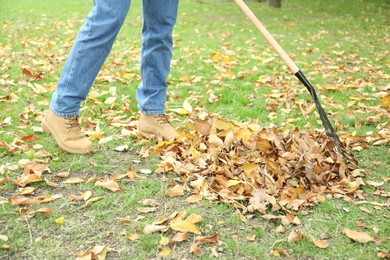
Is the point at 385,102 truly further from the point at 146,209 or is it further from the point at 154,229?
the point at 154,229

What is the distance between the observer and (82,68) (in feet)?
8.86

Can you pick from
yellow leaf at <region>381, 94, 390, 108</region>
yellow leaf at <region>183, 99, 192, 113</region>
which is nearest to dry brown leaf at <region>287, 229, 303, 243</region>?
yellow leaf at <region>183, 99, 192, 113</region>

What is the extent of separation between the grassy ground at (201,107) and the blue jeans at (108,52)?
0.35 metres

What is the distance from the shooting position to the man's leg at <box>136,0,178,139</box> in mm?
2926

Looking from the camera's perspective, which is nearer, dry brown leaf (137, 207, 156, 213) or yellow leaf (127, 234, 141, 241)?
yellow leaf (127, 234, 141, 241)

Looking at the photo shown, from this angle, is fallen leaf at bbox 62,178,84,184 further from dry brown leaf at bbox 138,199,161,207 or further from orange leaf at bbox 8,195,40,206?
dry brown leaf at bbox 138,199,161,207

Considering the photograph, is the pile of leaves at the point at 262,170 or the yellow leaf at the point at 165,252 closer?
the yellow leaf at the point at 165,252

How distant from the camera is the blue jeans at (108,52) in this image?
8.56 feet

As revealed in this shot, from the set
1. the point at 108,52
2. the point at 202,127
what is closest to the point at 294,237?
the point at 202,127

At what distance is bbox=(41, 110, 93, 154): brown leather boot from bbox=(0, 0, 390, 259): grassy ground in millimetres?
87

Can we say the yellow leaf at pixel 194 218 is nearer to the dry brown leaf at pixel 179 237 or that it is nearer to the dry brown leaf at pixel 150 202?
the dry brown leaf at pixel 179 237

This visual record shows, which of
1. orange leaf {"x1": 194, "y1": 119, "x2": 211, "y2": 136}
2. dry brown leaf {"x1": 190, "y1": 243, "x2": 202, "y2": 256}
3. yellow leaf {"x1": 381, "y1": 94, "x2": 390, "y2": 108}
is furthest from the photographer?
yellow leaf {"x1": 381, "y1": 94, "x2": 390, "y2": 108}

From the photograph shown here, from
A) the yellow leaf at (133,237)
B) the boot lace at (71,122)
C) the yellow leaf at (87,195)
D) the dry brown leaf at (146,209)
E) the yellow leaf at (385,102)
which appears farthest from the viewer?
the yellow leaf at (385,102)

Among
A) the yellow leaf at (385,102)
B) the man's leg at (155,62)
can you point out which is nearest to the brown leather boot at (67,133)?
the man's leg at (155,62)
